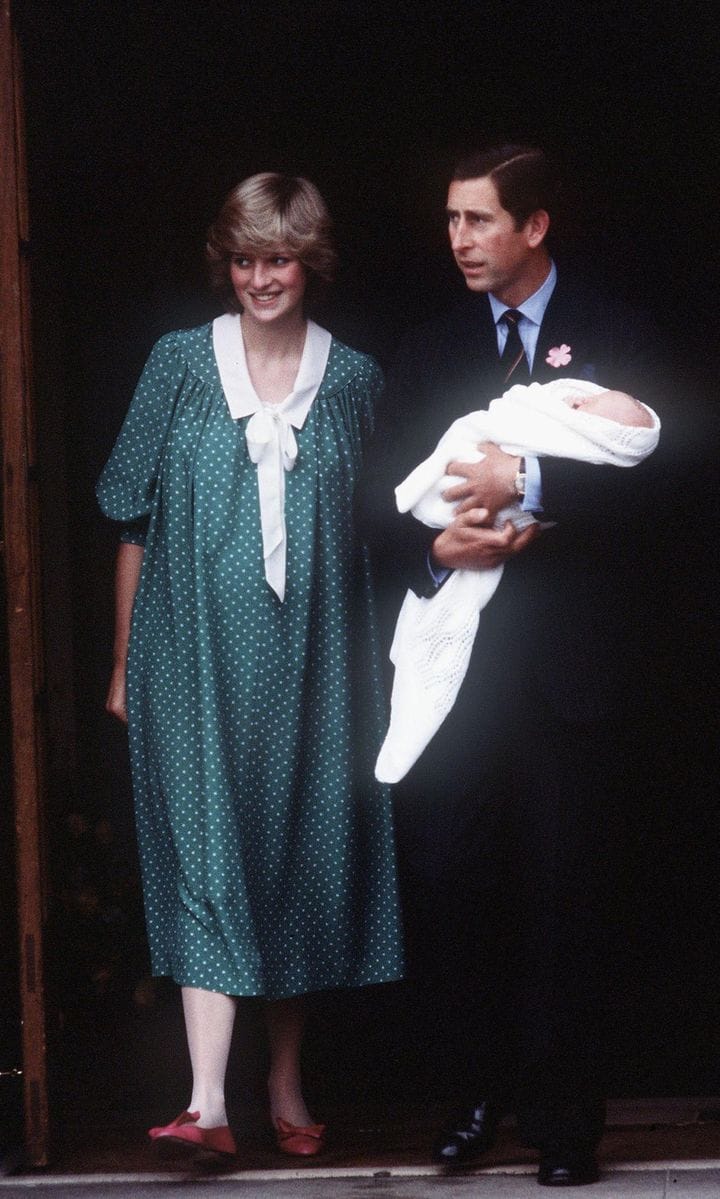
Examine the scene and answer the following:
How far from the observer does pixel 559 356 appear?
417cm

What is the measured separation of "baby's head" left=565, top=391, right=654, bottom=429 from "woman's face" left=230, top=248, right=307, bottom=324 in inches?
31.7

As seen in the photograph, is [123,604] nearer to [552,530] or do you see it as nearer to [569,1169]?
[552,530]

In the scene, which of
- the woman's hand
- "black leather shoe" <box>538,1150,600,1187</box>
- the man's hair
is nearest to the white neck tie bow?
the woman's hand

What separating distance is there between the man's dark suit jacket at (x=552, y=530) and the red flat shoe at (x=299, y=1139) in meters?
0.96

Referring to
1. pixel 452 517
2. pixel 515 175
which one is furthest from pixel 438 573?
pixel 515 175

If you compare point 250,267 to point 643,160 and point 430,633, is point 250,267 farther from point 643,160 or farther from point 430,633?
point 643,160

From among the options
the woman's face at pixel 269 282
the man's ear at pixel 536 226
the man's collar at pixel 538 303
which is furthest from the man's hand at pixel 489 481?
the woman's face at pixel 269 282

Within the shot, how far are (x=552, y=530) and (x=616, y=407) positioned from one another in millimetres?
357

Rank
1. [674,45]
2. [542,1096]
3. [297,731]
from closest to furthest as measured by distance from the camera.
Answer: [542,1096] → [297,731] → [674,45]

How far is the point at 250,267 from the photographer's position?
446 centimetres

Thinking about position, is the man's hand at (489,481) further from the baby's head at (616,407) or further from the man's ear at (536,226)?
the man's ear at (536,226)

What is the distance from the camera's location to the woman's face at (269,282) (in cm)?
445

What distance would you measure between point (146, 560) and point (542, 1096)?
150cm

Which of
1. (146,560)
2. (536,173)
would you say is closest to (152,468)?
(146,560)
